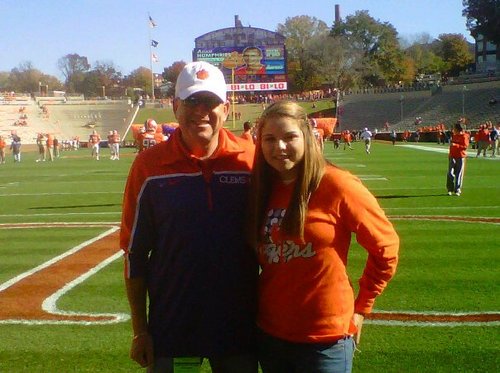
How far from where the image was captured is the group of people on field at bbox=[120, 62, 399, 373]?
3.20m

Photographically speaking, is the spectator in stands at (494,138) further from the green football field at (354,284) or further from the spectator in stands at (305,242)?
the spectator in stands at (305,242)

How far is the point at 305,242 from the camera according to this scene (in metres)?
3.19

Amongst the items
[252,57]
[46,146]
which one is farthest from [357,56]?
[46,146]

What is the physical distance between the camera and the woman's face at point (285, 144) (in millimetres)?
3221

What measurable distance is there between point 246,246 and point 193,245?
0.25 meters

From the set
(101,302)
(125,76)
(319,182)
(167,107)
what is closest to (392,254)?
(319,182)

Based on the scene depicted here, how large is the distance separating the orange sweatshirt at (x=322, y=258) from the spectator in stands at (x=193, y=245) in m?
0.15

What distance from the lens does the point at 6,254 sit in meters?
10.2

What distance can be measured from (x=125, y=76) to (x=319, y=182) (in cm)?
13923

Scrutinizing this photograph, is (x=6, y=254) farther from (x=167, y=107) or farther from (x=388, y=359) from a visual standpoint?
(x=167, y=107)

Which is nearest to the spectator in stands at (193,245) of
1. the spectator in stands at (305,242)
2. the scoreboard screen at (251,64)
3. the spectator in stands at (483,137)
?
the spectator in stands at (305,242)

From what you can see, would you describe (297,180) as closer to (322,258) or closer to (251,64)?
(322,258)

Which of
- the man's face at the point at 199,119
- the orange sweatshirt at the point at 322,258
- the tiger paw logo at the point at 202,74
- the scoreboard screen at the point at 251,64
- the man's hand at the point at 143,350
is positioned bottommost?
the man's hand at the point at 143,350

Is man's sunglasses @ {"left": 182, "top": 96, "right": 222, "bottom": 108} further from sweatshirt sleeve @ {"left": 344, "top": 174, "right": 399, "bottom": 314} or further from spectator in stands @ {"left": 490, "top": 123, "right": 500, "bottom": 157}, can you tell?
spectator in stands @ {"left": 490, "top": 123, "right": 500, "bottom": 157}
